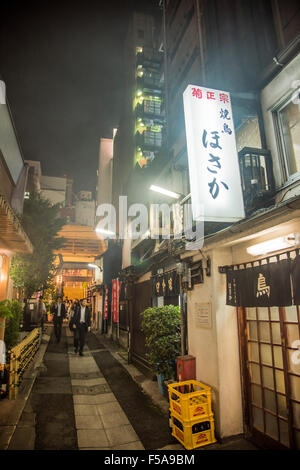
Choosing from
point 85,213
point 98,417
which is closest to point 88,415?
point 98,417

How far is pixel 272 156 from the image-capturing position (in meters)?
6.88

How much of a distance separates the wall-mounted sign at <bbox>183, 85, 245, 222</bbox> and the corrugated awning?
15.3ft

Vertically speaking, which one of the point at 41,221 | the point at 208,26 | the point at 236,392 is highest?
the point at 208,26

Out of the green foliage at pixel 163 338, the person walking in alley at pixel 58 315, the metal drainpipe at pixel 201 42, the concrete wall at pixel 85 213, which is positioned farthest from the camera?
the concrete wall at pixel 85 213

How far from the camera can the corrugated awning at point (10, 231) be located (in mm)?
6318

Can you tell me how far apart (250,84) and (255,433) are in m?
9.22

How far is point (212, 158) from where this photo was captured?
646 cm

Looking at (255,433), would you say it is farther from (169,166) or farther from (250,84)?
(169,166)

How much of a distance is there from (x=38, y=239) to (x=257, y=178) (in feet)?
53.2

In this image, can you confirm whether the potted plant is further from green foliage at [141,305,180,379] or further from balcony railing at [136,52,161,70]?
balcony railing at [136,52,161,70]

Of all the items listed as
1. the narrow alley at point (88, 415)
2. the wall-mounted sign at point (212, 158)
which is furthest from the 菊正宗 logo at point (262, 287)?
the narrow alley at point (88, 415)

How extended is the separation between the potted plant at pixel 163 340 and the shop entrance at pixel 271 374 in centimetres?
254

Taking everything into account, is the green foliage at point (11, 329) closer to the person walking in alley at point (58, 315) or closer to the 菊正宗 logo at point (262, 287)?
the person walking in alley at point (58, 315)
